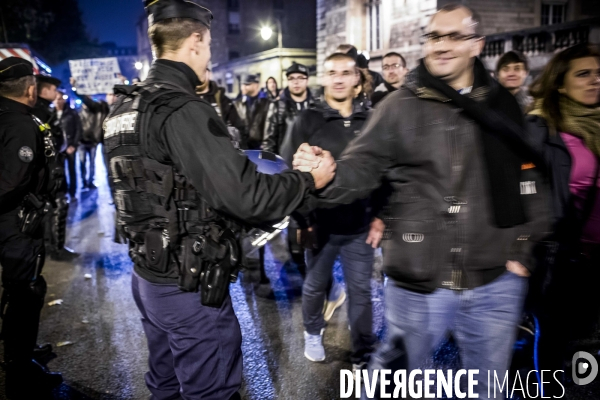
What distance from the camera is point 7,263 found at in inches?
131

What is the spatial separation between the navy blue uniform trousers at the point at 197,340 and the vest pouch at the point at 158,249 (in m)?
0.11

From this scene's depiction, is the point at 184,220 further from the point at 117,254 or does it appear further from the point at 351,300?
the point at 117,254

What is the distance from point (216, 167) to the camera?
6.06ft

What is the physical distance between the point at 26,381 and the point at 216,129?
8.91 ft

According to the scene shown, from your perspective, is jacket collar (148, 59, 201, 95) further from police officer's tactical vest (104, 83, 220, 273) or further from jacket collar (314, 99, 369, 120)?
jacket collar (314, 99, 369, 120)

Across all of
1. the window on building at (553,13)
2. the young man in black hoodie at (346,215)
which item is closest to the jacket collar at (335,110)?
the young man in black hoodie at (346,215)

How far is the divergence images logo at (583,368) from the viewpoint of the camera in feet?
10.7

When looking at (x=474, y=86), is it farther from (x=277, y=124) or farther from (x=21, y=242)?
(x=277, y=124)

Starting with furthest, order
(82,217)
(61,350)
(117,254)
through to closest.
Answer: (82,217), (117,254), (61,350)

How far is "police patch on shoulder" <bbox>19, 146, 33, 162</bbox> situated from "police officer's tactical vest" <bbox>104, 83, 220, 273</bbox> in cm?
138

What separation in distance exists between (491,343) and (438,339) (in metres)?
0.24

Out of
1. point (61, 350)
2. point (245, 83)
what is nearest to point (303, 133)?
point (61, 350)

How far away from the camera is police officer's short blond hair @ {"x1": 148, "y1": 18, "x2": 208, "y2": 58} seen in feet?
6.96

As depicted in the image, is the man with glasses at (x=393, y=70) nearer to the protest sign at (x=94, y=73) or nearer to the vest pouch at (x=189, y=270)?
the vest pouch at (x=189, y=270)
